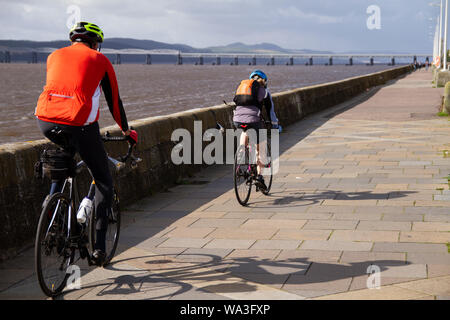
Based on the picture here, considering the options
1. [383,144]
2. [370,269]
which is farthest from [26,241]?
[383,144]

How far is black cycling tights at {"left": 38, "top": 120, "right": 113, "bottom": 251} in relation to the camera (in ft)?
15.0

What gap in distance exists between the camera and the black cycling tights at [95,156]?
4586 mm

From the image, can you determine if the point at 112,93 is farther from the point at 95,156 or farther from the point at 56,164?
the point at 56,164

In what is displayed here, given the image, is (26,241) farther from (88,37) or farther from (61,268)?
(88,37)

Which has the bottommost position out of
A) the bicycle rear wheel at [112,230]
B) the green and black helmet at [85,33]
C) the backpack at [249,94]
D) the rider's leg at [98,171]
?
the bicycle rear wheel at [112,230]

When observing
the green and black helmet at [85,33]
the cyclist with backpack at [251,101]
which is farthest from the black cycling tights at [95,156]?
the cyclist with backpack at [251,101]

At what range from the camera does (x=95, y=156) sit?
472 cm

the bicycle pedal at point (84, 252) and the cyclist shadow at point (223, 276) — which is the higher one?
the bicycle pedal at point (84, 252)

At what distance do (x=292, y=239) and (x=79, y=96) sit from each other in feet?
7.92

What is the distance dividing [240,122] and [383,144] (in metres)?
5.40

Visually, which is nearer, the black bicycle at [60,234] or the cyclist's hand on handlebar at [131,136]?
the black bicycle at [60,234]

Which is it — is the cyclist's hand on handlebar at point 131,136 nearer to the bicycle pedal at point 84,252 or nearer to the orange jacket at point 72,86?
the orange jacket at point 72,86

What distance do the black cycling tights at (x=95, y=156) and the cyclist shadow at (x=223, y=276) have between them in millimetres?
436

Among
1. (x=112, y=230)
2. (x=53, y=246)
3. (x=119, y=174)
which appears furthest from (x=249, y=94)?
(x=53, y=246)
